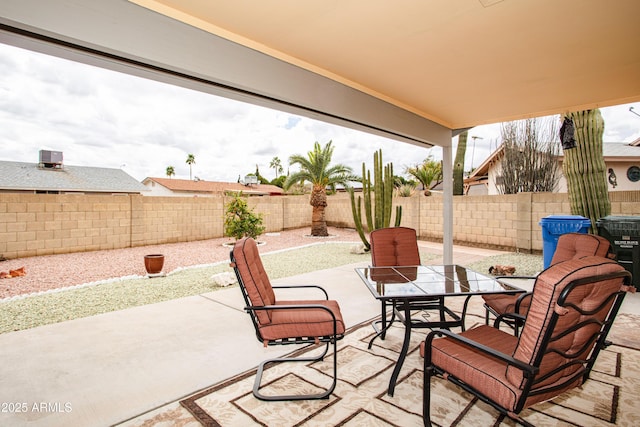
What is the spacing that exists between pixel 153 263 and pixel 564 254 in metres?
6.32

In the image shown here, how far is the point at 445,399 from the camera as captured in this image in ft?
6.70

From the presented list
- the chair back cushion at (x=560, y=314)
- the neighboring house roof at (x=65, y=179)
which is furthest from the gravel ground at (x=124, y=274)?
the neighboring house roof at (x=65, y=179)

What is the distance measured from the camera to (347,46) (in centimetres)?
286

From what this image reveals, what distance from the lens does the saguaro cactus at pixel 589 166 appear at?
17.1 ft

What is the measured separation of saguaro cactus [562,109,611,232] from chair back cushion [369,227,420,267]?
3.87m

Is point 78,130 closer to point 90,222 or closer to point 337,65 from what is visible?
point 90,222

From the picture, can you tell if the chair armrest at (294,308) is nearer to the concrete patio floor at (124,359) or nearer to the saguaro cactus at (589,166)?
the concrete patio floor at (124,359)

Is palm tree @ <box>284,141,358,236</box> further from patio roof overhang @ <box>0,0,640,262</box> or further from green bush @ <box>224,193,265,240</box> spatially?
patio roof overhang @ <box>0,0,640,262</box>

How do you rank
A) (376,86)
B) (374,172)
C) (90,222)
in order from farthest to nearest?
1. (90,222)
2. (374,172)
3. (376,86)

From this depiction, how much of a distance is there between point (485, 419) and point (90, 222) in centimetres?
978

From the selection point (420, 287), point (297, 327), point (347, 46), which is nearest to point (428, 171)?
point (347, 46)

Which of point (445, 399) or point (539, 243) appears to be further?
point (539, 243)

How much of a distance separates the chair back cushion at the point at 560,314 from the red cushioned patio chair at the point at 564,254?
116 centimetres

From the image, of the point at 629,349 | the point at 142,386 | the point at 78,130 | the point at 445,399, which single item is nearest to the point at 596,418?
the point at 445,399
